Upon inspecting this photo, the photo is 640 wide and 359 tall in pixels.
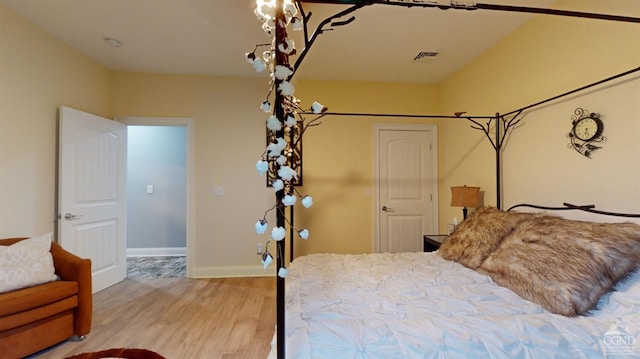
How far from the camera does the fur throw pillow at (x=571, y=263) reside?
1325 millimetres

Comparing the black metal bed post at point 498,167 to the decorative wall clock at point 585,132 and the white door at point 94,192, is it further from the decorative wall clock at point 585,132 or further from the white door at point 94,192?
the white door at point 94,192

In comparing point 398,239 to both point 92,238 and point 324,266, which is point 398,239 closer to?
point 324,266

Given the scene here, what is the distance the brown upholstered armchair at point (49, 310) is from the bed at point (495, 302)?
170 cm

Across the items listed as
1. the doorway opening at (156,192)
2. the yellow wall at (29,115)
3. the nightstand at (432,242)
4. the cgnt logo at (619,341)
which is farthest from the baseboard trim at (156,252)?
the cgnt logo at (619,341)

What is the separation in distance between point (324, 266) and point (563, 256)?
4.56 ft

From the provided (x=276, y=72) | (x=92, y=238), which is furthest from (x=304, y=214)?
(x=276, y=72)

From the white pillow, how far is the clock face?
13.1 ft

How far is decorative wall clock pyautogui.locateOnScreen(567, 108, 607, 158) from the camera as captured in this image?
1844 mm

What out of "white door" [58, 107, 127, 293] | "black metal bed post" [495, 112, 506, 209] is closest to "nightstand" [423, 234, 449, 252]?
"black metal bed post" [495, 112, 506, 209]

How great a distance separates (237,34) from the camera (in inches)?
105

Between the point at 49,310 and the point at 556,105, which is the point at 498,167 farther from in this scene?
the point at 49,310

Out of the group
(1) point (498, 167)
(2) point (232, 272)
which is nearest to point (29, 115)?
(2) point (232, 272)

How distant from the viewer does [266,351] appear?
201 centimetres

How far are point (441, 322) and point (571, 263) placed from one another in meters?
0.79
